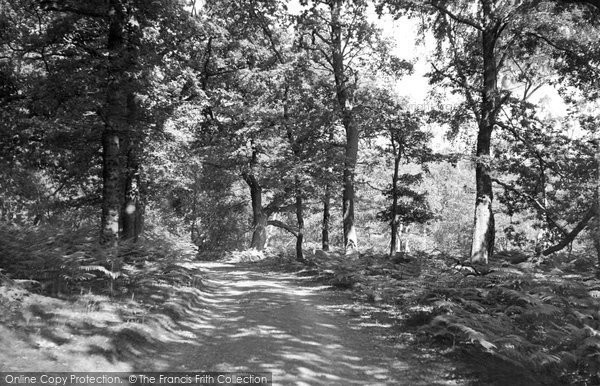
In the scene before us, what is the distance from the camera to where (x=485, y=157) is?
13.4 meters

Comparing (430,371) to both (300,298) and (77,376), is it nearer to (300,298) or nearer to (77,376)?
(77,376)

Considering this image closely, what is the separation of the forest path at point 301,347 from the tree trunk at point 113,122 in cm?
342

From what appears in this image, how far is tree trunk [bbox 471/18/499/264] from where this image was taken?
534 inches

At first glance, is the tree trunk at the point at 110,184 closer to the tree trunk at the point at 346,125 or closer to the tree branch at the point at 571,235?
the tree trunk at the point at 346,125

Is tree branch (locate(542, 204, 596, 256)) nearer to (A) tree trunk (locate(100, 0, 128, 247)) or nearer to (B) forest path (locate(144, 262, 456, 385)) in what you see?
(B) forest path (locate(144, 262, 456, 385))

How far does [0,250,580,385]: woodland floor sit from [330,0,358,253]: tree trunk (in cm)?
935

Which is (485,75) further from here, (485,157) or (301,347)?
(301,347)

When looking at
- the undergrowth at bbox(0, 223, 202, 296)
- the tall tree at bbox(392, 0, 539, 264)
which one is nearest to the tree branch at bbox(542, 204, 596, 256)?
the tall tree at bbox(392, 0, 539, 264)

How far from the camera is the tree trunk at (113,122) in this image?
11.1 meters

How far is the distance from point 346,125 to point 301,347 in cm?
1440

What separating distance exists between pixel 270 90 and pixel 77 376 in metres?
18.4

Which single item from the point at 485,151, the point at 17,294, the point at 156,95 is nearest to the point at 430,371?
the point at 17,294

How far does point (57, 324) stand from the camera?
6184mm

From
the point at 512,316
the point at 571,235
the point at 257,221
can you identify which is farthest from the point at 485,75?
the point at 257,221
